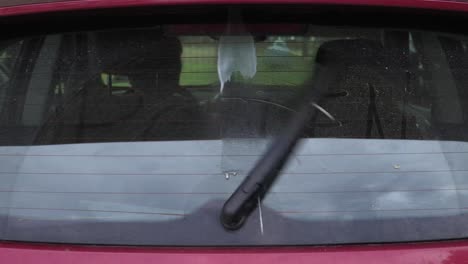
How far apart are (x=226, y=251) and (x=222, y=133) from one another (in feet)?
1.19

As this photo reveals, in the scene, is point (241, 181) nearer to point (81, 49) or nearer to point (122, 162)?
point (122, 162)

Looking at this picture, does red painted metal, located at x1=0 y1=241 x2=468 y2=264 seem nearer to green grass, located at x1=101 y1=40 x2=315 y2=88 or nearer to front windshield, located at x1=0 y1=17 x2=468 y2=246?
front windshield, located at x1=0 y1=17 x2=468 y2=246

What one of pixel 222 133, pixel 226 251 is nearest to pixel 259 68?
pixel 222 133

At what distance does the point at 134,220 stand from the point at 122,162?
17 cm

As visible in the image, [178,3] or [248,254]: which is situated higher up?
[178,3]

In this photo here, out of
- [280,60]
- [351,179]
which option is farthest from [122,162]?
[351,179]

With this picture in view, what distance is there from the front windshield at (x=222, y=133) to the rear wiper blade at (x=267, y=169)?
0.07ft

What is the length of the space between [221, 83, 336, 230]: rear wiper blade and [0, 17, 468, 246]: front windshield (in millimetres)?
21

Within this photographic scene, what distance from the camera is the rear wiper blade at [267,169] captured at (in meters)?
1.44

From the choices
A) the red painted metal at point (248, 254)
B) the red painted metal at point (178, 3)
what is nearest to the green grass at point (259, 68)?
the red painted metal at point (178, 3)

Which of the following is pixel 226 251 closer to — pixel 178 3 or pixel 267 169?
pixel 267 169

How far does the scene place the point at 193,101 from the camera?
158 centimetres

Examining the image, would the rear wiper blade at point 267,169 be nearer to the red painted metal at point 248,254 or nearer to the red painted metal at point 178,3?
the red painted metal at point 248,254

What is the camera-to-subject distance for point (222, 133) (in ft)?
5.11
